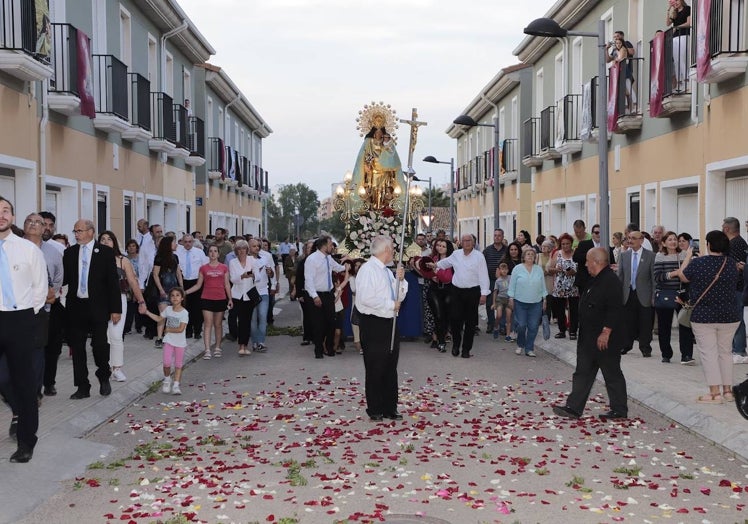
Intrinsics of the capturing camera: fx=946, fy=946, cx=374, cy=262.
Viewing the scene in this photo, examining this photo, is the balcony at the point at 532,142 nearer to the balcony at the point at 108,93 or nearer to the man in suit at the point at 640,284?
the balcony at the point at 108,93

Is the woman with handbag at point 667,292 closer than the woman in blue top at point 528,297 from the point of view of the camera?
Yes

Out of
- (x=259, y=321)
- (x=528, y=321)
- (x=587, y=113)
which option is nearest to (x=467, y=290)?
(x=528, y=321)

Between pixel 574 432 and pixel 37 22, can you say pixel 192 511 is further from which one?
pixel 37 22

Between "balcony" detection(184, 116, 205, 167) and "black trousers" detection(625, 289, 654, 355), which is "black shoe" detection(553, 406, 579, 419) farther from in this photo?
"balcony" detection(184, 116, 205, 167)

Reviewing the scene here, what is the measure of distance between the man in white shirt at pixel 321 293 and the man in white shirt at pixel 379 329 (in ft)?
14.7

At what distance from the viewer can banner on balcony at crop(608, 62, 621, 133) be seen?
19.8 meters

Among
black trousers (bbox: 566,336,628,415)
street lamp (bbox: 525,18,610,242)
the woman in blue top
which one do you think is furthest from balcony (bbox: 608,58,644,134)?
black trousers (bbox: 566,336,628,415)

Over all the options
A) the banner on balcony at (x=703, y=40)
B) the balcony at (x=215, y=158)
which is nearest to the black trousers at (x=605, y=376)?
the banner on balcony at (x=703, y=40)

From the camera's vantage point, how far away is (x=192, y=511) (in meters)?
5.96

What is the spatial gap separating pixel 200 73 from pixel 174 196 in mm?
7727

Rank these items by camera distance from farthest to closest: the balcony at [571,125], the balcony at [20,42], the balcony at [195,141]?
1. the balcony at [195,141]
2. the balcony at [571,125]
3. the balcony at [20,42]

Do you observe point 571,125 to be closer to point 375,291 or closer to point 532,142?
point 532,142

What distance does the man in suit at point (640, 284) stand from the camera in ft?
42.2

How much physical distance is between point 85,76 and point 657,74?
10.3 m
